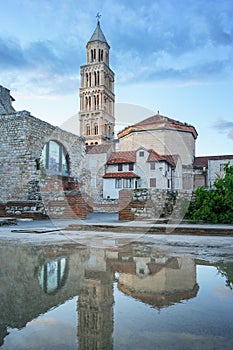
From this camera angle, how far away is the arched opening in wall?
1773 centimetres

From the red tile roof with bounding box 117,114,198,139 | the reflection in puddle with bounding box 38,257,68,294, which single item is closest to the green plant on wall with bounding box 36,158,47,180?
the reflection in puddle with bounding box 38,257,68,294

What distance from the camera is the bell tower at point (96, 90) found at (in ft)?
212

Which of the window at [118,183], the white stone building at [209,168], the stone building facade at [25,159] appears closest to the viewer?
the stone building facade at [25,159]

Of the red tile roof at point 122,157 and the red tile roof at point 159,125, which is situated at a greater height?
the red tile roof at point 159,125

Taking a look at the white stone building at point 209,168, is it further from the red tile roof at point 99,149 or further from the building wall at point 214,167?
the red tile roof at point 99,149

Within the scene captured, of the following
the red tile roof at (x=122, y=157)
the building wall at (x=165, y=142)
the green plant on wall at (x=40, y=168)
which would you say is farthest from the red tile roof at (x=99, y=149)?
the green plant on wall at (x=40, y=168)

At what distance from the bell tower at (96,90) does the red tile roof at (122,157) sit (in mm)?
28873

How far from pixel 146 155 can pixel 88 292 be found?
31.0 metres

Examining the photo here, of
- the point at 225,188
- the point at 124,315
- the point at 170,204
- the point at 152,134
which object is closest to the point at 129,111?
the point at 170,204

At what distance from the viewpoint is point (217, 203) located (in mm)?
10133

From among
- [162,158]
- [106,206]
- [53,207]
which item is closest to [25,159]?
[53,207]

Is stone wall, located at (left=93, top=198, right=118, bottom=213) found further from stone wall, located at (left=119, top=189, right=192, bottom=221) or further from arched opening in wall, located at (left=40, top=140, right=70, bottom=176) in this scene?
stone wall, located at (left=119, top=189, right=192, bottom=221)

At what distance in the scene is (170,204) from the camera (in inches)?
451

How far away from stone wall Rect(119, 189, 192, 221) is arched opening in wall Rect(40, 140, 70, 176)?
275 inches
